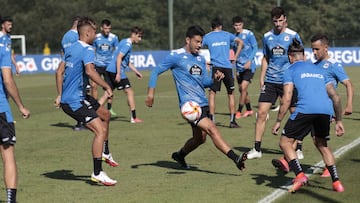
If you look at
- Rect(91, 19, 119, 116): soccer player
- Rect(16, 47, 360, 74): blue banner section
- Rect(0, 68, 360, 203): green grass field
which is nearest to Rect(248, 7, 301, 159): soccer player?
Rect(0, 68, 360, 203): green grass field

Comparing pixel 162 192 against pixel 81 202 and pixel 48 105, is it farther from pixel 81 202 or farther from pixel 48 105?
pixel 48 105

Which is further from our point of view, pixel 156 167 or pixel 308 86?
pixel 156 167

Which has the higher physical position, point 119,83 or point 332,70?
point 332,70

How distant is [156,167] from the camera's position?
12023 millimetres

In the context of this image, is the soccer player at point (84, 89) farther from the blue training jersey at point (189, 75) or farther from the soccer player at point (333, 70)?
the soccer player at point (333, 70)

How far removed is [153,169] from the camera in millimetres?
11820

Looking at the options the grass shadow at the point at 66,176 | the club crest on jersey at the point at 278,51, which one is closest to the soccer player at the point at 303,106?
the grass shadow at the point at 66,176

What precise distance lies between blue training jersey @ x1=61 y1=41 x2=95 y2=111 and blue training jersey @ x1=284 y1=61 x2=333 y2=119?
266cm

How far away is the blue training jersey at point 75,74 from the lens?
10555 millimetres

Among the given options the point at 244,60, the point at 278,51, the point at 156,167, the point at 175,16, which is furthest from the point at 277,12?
the point at 175,16

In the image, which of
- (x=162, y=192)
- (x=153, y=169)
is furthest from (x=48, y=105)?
(x=162, y=192)

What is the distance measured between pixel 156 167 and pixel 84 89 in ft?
6.18

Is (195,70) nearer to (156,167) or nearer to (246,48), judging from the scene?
(156,167)

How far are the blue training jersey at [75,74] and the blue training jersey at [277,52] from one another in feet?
11.8
